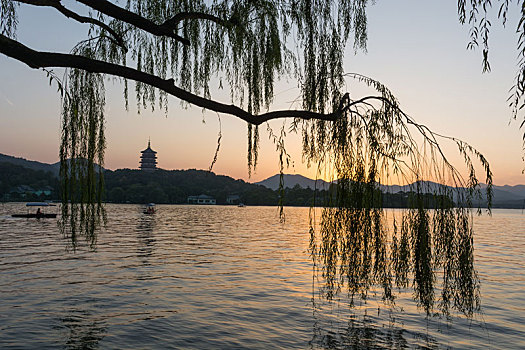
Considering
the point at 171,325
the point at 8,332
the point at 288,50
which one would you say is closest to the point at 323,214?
the point at 288,50

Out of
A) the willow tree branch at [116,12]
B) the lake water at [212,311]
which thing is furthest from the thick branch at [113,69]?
the lake water at [212,311]

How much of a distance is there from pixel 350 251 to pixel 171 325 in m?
8.80

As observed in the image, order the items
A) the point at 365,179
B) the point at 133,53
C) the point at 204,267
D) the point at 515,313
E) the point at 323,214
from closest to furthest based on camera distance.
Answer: the point at 365,179
the point at 323,214
the point at 133,53
the point at 515,313
the point at 204,267

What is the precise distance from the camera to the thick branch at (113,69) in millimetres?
3908

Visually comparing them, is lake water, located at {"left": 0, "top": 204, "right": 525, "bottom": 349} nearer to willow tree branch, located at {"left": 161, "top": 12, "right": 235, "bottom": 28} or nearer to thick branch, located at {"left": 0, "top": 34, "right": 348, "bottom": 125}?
thick branch, located at {"left": 0, "top": 34, "right": 348, "bottom": 125}

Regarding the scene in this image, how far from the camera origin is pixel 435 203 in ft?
18.7

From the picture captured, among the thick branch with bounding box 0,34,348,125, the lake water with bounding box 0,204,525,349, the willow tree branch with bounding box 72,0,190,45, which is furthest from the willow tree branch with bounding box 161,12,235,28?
the lake water with bounding box 0,204,525,349

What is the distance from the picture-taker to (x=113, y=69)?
4168 mm

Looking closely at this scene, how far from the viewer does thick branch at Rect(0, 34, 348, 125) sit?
3908 mm

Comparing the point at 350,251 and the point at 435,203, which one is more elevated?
the point at 435,203

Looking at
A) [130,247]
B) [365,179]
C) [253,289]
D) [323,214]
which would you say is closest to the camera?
[365,179]

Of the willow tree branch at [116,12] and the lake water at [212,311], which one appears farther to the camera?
the lake water at [212,311]

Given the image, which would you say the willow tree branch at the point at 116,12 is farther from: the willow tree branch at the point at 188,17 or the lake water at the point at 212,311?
the lake water at the point at 212,311

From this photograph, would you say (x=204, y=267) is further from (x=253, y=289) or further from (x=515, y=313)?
(x=515, y=313)
